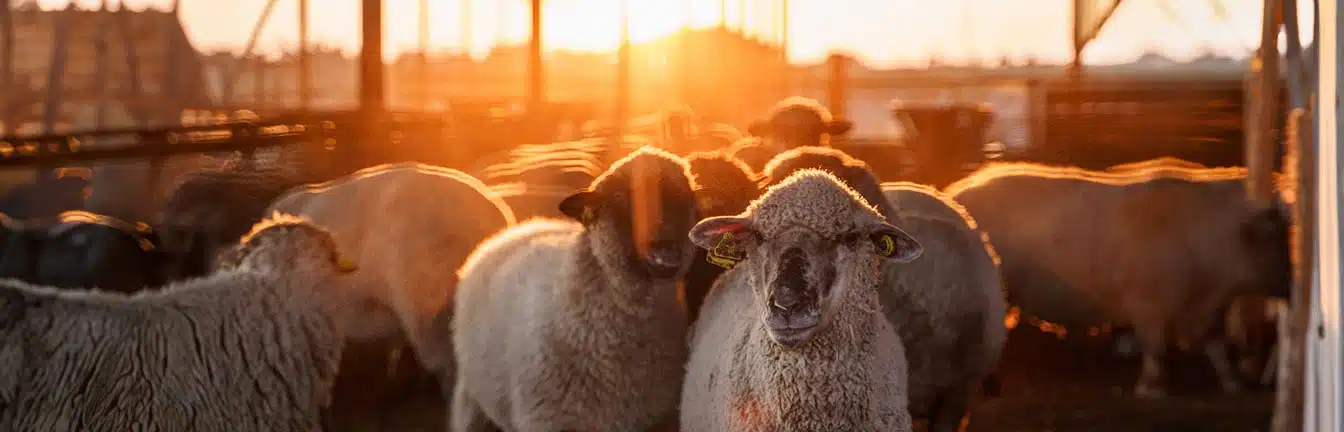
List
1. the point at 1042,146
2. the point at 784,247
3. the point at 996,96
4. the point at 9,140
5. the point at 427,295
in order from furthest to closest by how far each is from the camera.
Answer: the point at 996,96, the point at 1042,146, the point at 9,140, the point at 427,295, the point at 784,247

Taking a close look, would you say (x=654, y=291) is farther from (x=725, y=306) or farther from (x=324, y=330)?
(x=324, y=330)

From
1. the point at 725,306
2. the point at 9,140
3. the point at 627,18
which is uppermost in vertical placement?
the point at 627,18

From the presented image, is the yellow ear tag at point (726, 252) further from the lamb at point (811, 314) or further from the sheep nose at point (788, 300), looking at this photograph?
the sheep nose at point (788, 300)

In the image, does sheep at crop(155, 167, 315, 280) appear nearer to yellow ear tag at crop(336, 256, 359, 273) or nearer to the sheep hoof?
yellow ear tag at crop(336, 256, 359, 273)

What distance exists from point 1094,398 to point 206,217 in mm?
6074

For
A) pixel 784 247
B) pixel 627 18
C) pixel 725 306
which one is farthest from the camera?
pixel 627 18

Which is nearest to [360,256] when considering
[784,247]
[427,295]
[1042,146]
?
[427,295]

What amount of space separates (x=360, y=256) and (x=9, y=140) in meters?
2.31

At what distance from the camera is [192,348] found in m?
5.53

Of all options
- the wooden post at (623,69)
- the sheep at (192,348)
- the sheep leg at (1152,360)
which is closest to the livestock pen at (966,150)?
the sheep leg at (1152,360)

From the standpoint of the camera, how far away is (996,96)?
62.4m

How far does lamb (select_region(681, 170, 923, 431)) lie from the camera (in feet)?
15.1

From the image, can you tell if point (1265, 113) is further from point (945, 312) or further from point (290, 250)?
point (290, 250)

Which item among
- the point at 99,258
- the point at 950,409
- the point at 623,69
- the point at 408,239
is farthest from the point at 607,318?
the point at 623,69
